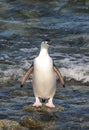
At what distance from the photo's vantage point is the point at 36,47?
1434 centimetres

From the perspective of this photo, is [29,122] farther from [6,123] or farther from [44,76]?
[44,76]

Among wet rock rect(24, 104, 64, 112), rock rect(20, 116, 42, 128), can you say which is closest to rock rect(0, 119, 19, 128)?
rock rect(20, 116, 42, 128)

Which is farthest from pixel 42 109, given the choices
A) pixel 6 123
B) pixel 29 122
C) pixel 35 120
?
pixel 6 123

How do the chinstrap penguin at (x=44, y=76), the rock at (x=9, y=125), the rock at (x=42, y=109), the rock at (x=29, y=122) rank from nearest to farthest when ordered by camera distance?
1. the rock at (x=9, y=125)
2. the rock at (x=29, y=122)
3. the rock at (x=42, y=109)
4. the chinstrap penguin at (x=44, y=76)

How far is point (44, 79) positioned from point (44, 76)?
62mm

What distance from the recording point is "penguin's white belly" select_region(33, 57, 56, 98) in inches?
345

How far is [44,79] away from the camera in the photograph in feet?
29.4

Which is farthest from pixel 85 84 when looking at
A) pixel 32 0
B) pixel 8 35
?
pixel 32 0

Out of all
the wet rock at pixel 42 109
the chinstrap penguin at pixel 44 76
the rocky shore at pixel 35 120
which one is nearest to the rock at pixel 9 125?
the rocky shore at pixel 35 120

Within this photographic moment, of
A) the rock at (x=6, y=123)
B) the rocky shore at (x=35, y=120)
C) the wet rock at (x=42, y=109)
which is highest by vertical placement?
the rock at (x=6, y=123)

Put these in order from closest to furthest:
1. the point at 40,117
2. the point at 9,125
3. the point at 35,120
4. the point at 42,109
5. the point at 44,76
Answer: the point at 9,125 → the point at 35,120 → the point at 40,117 → the point at 42,109 → the point at 44,76

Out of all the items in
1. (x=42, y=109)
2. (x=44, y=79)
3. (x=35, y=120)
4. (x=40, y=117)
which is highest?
(x=44, y=79)

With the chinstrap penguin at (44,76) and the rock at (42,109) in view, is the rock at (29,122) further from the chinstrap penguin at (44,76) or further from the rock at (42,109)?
the chinstrap penguin at (44,76)

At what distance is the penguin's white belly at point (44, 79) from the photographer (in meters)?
8.77
